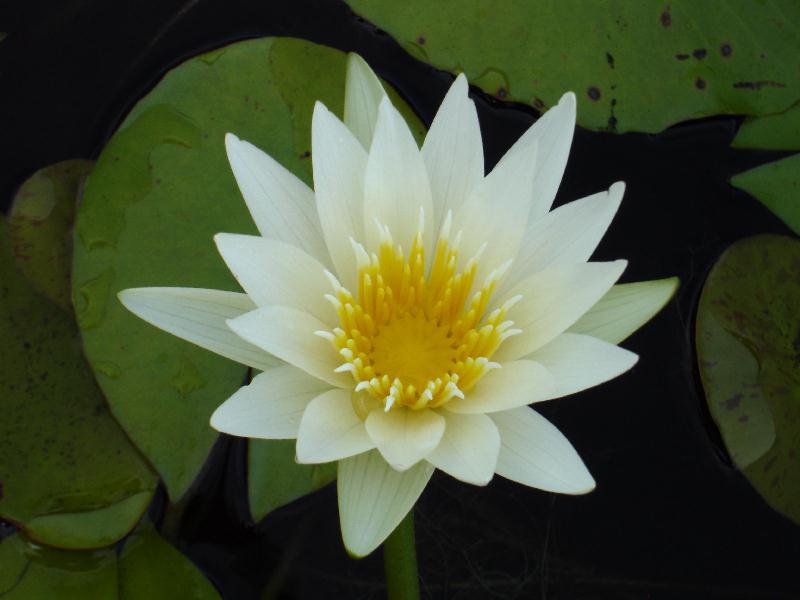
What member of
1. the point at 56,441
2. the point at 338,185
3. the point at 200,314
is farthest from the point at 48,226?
the point at 338,185

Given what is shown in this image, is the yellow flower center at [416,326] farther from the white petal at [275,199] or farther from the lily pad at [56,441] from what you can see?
the lily pad at [56,441]

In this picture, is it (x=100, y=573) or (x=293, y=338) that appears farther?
(x=100, y=573)

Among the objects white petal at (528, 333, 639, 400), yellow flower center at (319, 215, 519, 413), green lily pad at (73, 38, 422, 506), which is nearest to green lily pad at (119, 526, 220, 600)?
green lily pad at (73, 38, 422, 506)

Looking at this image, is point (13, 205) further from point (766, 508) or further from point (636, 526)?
point (766, 508)

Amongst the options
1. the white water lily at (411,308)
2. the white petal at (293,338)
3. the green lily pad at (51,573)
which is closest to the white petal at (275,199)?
the white water lily at (411,308)

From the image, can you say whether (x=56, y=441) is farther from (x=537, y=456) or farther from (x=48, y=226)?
(x=537, y=456)

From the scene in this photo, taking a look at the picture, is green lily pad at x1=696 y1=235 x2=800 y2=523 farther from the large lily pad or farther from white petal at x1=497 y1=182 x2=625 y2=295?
the large lily pad
